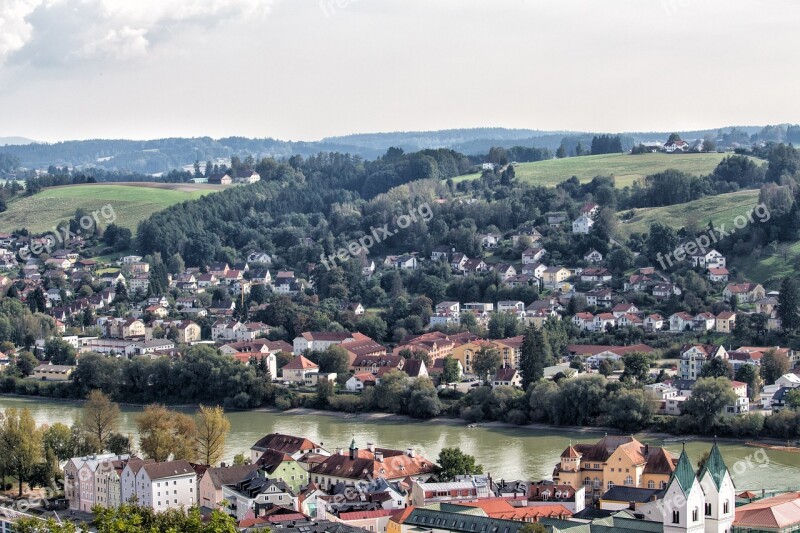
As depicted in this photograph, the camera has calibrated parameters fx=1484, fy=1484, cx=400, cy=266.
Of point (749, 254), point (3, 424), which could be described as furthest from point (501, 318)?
point (3, 424)

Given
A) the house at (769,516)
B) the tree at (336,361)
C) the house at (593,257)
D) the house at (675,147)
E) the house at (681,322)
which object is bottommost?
the tree at (336,361)

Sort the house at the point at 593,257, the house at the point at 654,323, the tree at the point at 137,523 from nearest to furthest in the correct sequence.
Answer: the tree at the point at 137,523, the house at the point at 654,323, the house at the point at 593,257

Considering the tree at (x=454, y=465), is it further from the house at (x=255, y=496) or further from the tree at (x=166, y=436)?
the tree at (x=166, y=436)

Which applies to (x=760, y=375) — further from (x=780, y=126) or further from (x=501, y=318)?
(x=780, y=126)

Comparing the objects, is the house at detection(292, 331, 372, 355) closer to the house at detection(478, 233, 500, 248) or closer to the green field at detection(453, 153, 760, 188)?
the house at detection(478, 233, 500, 248)

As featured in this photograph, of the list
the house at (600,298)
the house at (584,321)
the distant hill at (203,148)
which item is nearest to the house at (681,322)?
the house at (584,321)

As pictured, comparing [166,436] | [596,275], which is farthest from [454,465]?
[596,275]
